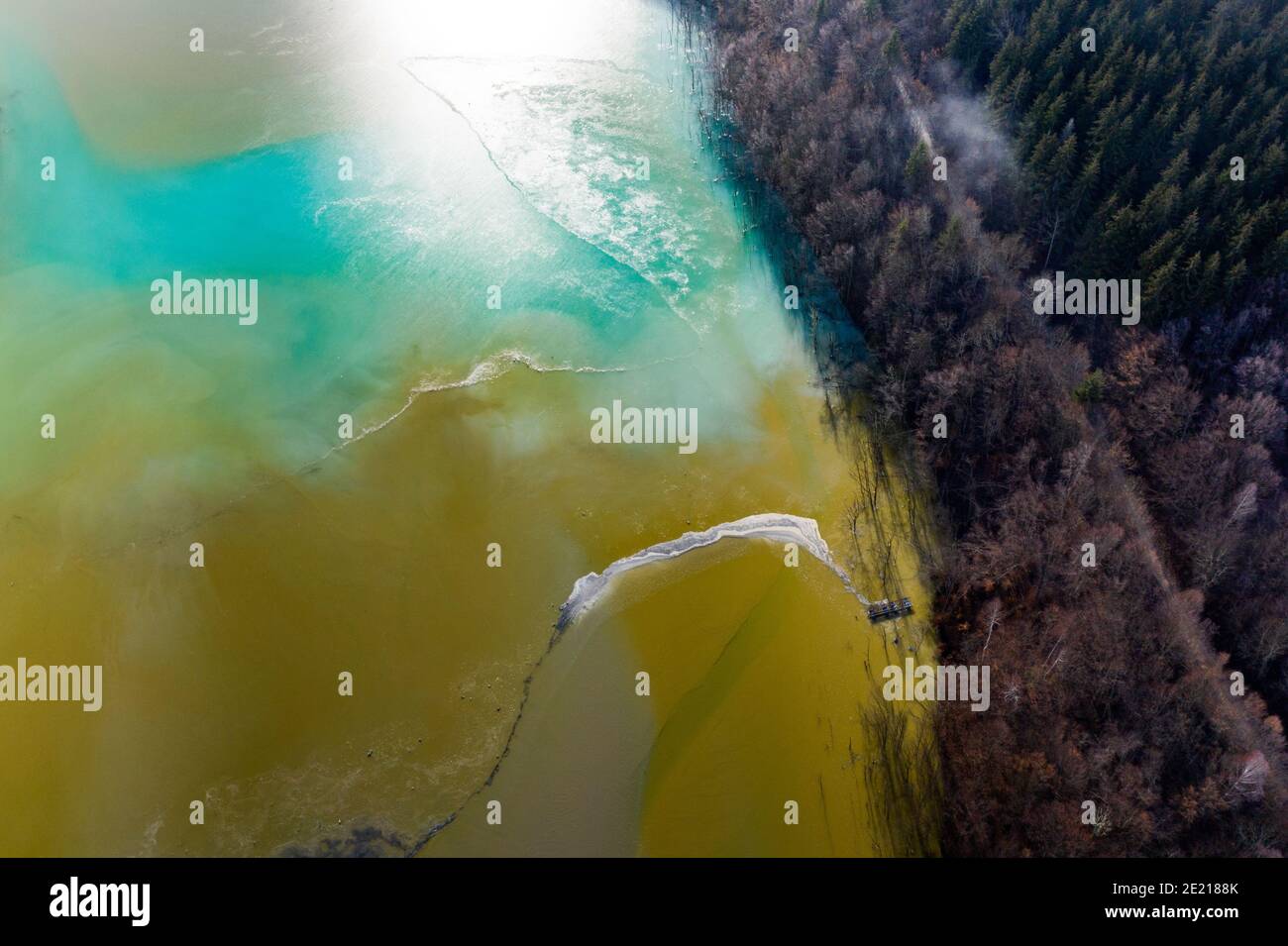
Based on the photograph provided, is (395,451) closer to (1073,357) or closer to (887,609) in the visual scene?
(887,609)

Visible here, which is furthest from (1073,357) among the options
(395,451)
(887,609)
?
(395,451)

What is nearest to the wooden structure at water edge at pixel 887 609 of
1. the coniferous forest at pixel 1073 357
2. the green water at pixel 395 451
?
the green water at pixel 395 451

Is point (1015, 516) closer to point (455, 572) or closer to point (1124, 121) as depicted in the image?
point (1124, 121)

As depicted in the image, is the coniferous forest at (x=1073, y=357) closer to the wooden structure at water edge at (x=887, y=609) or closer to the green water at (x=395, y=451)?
the wooden structure at water edge at (x=887, y=609)

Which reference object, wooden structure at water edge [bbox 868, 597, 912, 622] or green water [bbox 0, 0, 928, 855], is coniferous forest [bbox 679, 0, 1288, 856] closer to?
wooden structure at water edge [bbox 868, 597, 912, 622]

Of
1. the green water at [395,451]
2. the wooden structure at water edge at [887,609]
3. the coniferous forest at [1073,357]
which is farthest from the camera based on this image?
the wooden structure at water edge at [887,609]

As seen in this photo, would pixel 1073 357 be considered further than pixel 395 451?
Yes
